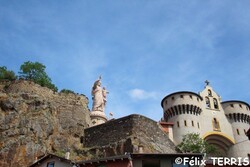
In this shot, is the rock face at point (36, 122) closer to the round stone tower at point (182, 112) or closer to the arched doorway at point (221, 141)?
the round stone tower at point (182, 112)

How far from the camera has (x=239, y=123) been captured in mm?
52094

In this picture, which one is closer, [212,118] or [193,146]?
[193,146]

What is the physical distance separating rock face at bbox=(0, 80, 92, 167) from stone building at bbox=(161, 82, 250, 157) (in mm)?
16081

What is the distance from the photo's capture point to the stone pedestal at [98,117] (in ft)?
141

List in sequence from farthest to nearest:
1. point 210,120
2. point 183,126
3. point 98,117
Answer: point 210,120 < point 183,126 < point 98,117

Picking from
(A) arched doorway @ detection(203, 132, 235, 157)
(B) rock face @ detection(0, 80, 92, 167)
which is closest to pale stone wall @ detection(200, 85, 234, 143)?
(A) arched doorway @ detection(203, 132, 235, 157)

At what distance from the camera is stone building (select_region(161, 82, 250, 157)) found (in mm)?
49156

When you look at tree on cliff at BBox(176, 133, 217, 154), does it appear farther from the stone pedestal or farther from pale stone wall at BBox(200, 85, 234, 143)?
the stone pedestal

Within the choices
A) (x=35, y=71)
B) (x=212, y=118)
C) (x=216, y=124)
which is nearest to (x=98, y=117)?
(x=35, y=71)

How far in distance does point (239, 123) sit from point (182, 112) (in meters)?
9.85

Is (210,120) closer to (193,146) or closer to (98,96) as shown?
(193,146)

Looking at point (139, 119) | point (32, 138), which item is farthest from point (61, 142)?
point (139, 119)

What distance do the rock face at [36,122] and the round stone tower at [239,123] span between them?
24350mm

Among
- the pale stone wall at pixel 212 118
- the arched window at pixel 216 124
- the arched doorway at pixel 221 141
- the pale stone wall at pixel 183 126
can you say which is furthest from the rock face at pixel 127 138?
the arched window at pixel 216 124
